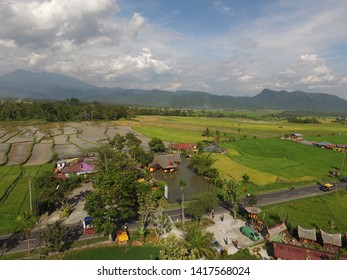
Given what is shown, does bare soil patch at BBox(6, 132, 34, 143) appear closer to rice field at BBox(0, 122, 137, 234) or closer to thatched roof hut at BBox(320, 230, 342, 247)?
rice field at BBox(0, 122, 137, 234)

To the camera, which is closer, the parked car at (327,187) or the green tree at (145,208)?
the green tree at (145,208)

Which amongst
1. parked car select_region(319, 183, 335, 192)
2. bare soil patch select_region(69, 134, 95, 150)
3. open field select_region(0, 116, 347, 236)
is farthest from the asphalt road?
bare soil patch select_region(69, 134, 95, 150)

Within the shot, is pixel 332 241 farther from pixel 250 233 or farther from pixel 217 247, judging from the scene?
pixel 217 247

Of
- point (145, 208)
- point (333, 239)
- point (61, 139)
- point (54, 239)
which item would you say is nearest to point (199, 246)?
point (145, 208)

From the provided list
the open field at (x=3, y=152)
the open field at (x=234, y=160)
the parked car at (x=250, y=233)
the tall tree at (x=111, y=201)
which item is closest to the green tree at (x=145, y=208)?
the tall tree at (x=111, y=201)

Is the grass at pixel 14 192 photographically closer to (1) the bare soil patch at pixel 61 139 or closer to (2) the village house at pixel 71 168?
(2) the village house at pixel 71 168

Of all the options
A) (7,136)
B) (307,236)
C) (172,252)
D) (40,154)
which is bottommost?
(307,236)
